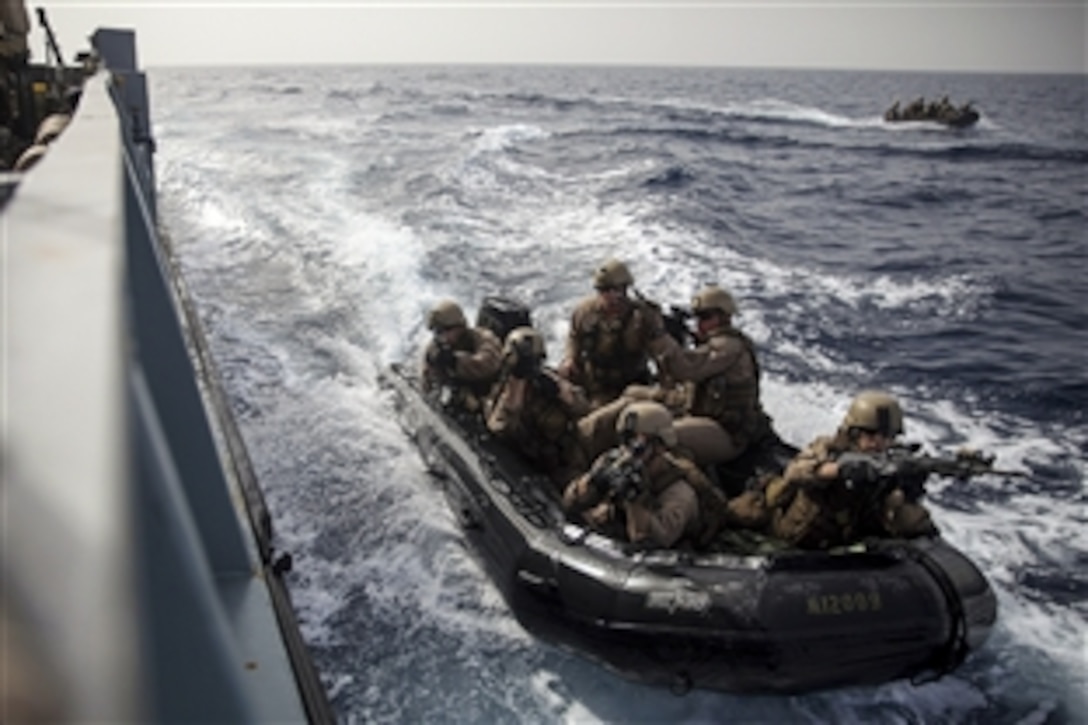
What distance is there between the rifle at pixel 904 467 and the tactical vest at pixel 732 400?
126 cm

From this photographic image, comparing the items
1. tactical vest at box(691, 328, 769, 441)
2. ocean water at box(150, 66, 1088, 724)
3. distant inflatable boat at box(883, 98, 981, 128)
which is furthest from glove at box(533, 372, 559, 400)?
distant inflatable boat at box(883, 98, 981, 128)

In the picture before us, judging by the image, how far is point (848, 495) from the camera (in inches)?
186

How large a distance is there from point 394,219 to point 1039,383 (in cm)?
1018

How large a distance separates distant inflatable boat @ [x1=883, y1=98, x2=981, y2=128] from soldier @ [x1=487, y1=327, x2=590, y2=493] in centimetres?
3784

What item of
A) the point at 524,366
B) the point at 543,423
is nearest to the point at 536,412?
the point at 543,423

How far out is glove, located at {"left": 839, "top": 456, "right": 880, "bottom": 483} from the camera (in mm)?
4410

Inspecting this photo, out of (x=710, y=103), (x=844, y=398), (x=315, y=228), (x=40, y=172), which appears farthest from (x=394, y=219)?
(x=710, y=103)

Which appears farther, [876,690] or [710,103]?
[710,103]

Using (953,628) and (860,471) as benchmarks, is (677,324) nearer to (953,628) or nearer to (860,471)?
(860,471)

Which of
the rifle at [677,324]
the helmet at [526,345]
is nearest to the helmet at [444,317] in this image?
the helmet at [526,345]

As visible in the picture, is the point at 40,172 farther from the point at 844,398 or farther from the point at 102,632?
the point at 844,398

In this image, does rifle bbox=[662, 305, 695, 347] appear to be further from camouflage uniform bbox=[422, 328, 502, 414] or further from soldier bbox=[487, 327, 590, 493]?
camouflage uniform bbox=[422, 328, 502, 414]

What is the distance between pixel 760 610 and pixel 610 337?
2.54m

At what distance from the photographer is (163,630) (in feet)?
2.84
